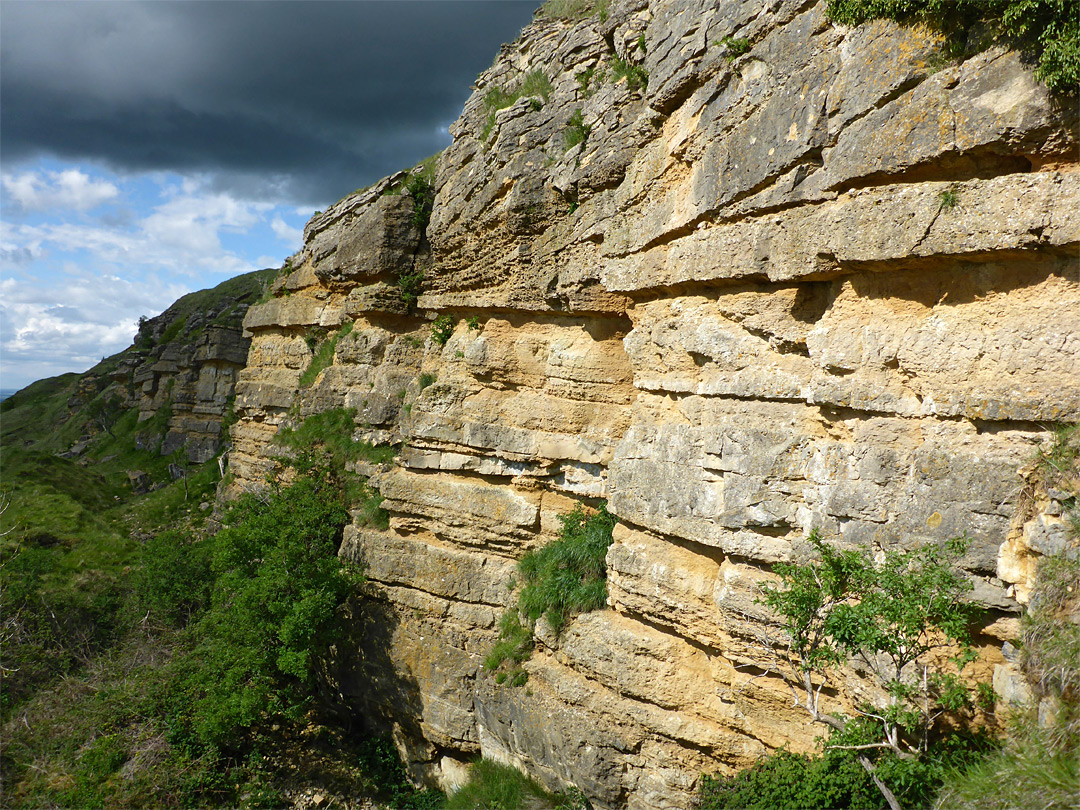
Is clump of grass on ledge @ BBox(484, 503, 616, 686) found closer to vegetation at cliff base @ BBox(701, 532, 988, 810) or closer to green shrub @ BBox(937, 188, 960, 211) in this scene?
vegetation at cliff base @ BBox(701, 532, 988, 810)

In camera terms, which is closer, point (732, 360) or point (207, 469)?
point (732, 360)

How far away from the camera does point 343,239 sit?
17203 millimetres

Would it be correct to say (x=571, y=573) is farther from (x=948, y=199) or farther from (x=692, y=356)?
(x=948, y=199)

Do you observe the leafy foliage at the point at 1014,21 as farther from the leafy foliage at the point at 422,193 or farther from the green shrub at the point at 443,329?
the leafy foliage at the point at 422,193

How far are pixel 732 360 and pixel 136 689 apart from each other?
13.7m

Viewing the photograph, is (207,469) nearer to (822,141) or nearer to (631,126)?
(631,126)

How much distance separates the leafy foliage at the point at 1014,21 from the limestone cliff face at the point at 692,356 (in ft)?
0.56

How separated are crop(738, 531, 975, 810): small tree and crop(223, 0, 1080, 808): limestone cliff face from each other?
1.07 feet

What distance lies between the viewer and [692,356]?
902 centimetres

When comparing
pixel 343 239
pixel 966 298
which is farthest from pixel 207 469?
pixel 966 298

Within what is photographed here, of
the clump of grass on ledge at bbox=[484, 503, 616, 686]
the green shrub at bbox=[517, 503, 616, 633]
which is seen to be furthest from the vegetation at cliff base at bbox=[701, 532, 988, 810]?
the clump of grass on ledge at bbox=[484, 503, 616, 686]

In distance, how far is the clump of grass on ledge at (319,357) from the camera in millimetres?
Result: 18297

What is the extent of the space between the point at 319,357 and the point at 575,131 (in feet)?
34.9

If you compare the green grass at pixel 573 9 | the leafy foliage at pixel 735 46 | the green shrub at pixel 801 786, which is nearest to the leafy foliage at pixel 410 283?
the green grass at pixel 573 9
